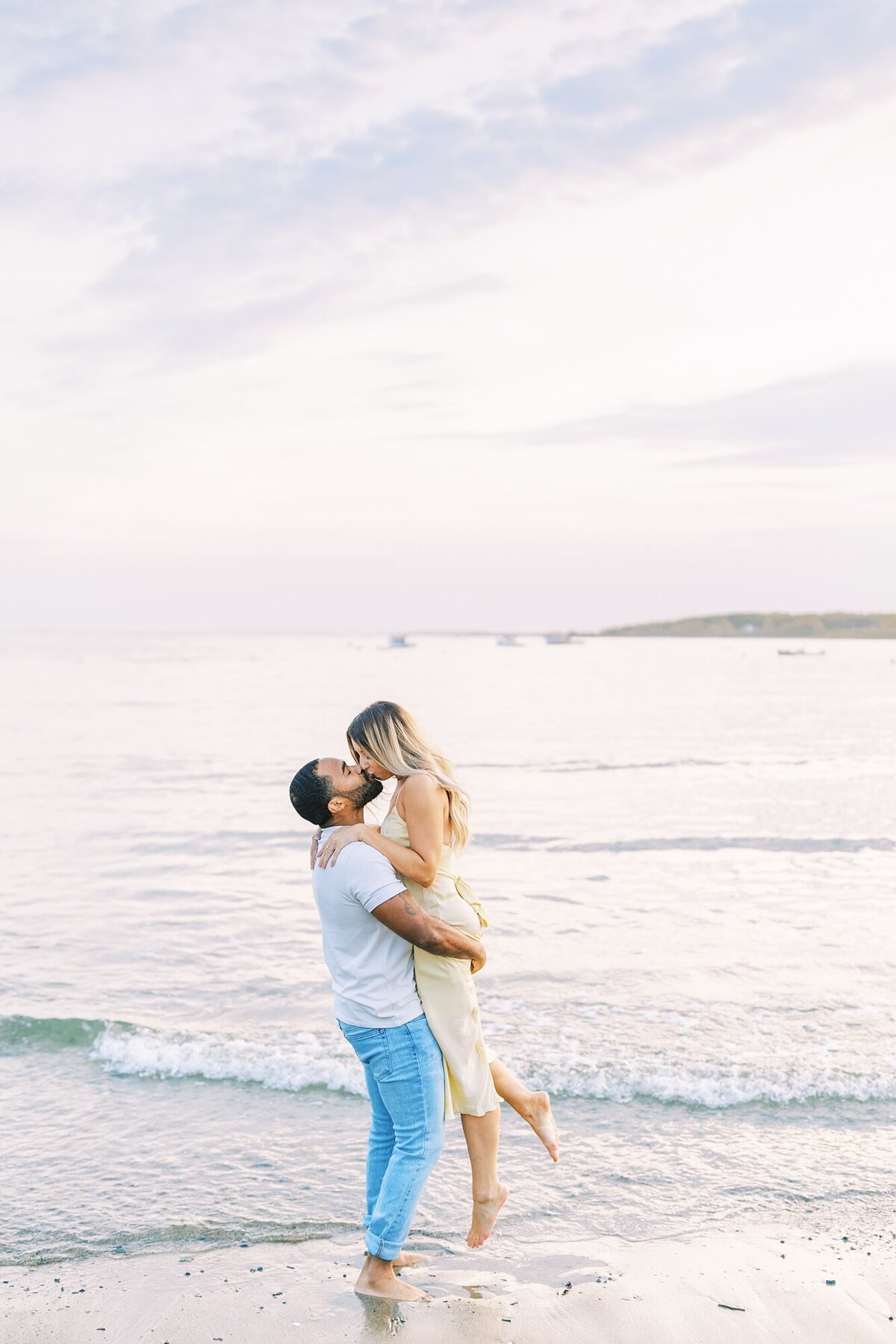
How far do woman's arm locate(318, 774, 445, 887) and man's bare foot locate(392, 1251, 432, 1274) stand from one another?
1.76 m

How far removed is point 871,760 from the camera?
25.9 m

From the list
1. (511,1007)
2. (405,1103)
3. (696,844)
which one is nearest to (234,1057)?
(511,1007)

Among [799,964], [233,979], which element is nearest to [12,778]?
[233,979]

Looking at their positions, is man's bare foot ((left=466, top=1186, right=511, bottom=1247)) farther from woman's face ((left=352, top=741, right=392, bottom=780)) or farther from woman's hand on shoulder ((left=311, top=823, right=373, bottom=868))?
woman's face ((left=352, top=741, right=392, bottom=780))

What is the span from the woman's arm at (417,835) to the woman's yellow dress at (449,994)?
3.3 inches

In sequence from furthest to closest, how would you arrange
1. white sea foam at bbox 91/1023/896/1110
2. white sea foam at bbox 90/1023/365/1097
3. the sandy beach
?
1. white sea foam at bbox 90/1023/365/1097
2. white sea foam at bbox 91/1023/896/1110
3. the sandy beach

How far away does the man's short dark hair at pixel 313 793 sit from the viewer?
3887mm

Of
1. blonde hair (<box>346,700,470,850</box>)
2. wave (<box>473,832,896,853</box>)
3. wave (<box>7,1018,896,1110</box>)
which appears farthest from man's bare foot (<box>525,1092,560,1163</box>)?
wave (<box>473,832,896,853</box>)

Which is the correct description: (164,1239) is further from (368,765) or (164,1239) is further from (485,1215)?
(368,765)

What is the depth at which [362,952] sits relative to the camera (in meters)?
3.94

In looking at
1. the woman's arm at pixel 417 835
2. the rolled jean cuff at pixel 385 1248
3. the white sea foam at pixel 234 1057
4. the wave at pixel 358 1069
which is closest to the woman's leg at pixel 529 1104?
the rolled jean cuff at pixel 385 1248

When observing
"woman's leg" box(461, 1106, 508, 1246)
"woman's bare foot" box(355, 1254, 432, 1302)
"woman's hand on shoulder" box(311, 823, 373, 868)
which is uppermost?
"woman's hand on shoulder" box(311, 823, 373, 868)

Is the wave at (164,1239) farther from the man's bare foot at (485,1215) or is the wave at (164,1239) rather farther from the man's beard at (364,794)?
the man's beard at (364,794)

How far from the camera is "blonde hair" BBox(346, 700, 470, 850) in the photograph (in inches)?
153
